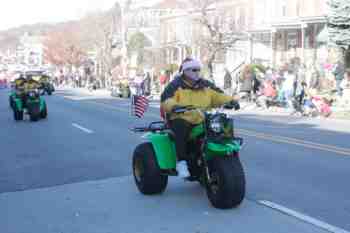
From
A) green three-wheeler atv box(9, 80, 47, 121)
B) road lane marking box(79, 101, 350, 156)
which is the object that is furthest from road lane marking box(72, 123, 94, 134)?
road lane marking box(79, 101, 350, 156)

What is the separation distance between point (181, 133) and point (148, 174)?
862 millimetres

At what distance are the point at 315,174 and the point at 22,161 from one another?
555 cm

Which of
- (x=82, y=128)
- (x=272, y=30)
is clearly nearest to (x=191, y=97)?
(x=82, y=128)

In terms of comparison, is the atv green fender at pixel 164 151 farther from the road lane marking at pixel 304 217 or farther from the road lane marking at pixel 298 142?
the road lane marking at pixel 298 142

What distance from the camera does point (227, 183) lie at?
23.0ft

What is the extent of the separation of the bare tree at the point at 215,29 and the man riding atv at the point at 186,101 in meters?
28.6

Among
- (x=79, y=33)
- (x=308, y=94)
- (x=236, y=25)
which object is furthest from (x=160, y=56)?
(x=308, y=94)

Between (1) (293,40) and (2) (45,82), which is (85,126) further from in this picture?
(2) (45,82)

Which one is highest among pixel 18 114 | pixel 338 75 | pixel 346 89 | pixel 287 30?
pixel 287 30

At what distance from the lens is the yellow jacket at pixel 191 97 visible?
7453 mm

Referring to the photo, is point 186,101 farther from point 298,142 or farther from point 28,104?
point 28,104

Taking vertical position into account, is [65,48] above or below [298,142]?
above

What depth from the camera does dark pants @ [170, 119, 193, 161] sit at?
747cm

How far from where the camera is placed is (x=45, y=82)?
1726 inches
